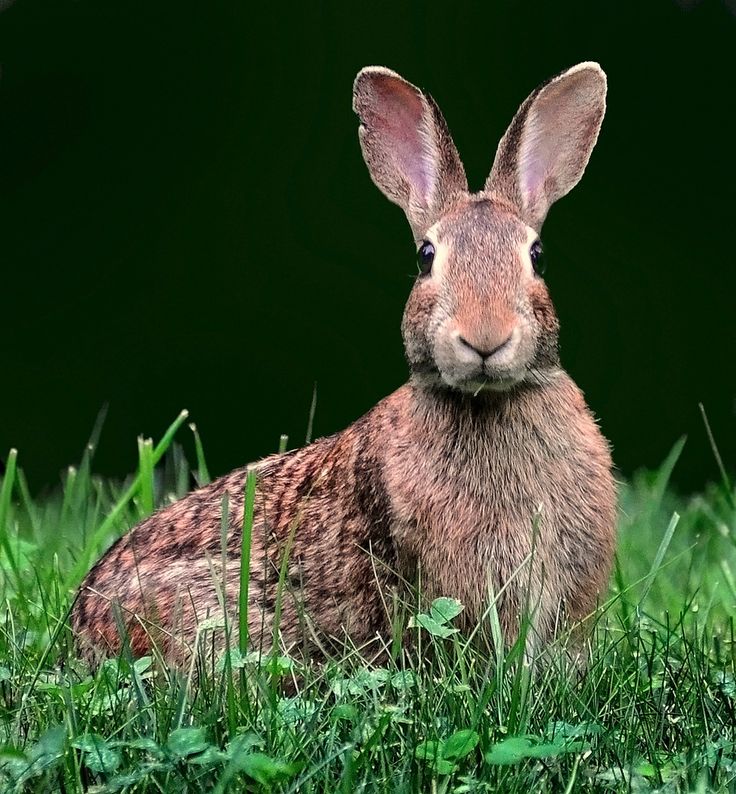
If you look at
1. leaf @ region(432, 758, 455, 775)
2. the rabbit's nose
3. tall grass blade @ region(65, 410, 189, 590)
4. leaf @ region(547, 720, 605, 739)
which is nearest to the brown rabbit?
the rabbit's nose

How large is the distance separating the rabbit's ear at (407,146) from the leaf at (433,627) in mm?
1129

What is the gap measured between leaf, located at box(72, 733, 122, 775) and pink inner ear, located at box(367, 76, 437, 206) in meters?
1.75

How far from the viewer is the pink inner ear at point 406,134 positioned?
3855mm

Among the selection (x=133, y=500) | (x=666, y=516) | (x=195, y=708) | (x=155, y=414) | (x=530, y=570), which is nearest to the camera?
(x=195, y=708)

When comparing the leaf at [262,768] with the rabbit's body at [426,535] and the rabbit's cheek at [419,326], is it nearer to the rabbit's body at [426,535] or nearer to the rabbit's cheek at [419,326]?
the rabbit's body at [426,535]

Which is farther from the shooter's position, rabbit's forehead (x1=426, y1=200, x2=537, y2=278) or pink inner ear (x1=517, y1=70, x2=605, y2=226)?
pink inner ear (x1=517, y1=70, x2=605, y2=226)

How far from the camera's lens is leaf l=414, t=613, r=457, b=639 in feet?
10.4

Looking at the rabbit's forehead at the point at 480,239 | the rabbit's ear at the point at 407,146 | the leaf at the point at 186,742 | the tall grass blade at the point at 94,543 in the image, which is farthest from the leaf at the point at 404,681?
the tall grass blade at the point at 94,543

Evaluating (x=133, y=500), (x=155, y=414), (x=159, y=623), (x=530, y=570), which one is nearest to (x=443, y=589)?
(x=530, y=570)

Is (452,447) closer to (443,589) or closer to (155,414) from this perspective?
(443,589)

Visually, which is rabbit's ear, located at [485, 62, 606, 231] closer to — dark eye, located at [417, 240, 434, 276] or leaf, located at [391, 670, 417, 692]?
dark eye, located at [417, 240, 434, 276]

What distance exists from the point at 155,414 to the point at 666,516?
2.03 meters

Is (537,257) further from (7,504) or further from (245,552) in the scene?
(7,504)

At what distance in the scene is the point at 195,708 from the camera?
2.91 meters
